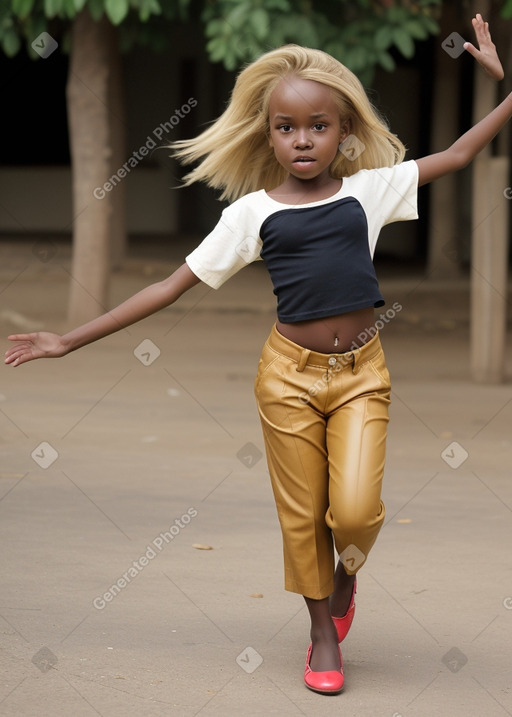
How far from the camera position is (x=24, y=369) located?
8.62 meters

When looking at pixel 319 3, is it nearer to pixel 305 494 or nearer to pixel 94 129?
pixel 94 129

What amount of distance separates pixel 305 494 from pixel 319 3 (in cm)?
602

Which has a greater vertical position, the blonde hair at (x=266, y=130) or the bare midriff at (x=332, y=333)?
the blonde hair at (x=266, y=130)

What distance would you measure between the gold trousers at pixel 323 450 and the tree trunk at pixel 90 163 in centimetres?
678

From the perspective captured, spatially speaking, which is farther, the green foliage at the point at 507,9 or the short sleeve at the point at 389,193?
the green foliage at the point at 507,9

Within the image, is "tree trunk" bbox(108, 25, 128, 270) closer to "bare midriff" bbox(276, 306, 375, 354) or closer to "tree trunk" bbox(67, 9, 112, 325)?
"tree trunk" bbox(67, 9, 112, 325)

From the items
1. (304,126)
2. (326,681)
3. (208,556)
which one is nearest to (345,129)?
(304,126)

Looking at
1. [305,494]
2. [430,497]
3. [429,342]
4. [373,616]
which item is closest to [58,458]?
[430,497]

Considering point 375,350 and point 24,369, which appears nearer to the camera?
point 375,350

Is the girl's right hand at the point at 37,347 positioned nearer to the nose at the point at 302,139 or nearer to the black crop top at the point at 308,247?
the black crop top at the point at 308,247

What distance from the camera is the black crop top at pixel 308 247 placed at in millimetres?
3404

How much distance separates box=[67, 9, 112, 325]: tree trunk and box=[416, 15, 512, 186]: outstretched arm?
6756 millimetres

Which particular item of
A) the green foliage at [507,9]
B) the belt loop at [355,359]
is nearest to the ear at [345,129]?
the belt loop at [355,359]

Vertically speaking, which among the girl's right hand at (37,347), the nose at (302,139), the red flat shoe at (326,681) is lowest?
the red flat shoe at (326,681)
